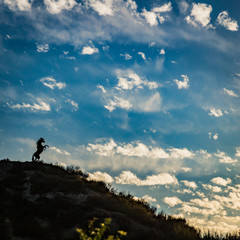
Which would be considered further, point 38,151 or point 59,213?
point 38,151

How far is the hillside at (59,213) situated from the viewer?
828cm

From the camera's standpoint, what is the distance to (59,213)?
32.7 feet

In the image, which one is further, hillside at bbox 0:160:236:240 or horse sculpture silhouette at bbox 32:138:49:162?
horse sculpture silhouette at bbox 32:138:49:162

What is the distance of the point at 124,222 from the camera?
9711 millimetres

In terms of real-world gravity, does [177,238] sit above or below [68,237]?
above

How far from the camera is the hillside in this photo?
8281 mm

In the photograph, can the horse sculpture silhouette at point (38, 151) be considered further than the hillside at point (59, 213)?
Yes

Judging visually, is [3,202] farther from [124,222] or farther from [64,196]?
[124,222]

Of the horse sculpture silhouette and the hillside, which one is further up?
the horse sculpture silhouette

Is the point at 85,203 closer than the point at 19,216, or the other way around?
the point at 19,216

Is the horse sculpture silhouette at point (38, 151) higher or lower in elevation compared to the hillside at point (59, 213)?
higher

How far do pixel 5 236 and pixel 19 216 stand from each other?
2649 millimetres

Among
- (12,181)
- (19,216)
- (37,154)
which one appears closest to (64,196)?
(19,216)

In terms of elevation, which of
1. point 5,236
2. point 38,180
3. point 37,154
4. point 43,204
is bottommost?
point 5,236
